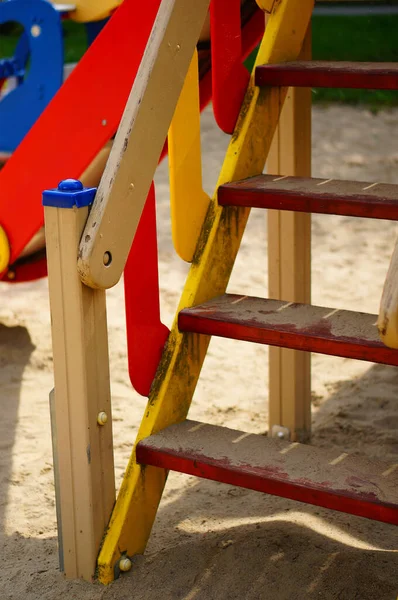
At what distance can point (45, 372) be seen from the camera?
3.89 m

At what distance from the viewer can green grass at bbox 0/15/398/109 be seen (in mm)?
9508

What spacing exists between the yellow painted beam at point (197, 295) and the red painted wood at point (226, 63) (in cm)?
4

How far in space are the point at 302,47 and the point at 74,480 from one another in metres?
1.45

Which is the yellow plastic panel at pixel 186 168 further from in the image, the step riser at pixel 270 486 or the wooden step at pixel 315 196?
the step riser at pixel 270 486

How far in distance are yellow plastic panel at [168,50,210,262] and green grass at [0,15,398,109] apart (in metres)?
7.08

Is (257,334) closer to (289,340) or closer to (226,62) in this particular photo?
(289,340)

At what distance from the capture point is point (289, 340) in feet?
6.93

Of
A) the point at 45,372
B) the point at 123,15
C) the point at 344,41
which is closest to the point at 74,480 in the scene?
the point at 123,15

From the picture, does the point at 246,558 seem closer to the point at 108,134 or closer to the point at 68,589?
the point at 68,589

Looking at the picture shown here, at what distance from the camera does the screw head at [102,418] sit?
2170 millimetres

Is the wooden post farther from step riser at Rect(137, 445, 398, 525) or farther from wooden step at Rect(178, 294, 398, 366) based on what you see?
wooden step at Rect(178, 294, 398, 366)

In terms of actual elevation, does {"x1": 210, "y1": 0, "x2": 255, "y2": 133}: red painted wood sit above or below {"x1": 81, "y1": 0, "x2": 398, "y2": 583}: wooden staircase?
above

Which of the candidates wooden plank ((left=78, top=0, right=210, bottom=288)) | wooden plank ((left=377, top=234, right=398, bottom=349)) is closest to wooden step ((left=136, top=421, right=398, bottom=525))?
wooden plank ((left=78, top=0, right=210, bottom=288))

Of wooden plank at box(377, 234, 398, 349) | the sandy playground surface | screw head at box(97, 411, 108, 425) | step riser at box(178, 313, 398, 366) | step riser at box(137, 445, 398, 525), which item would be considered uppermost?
wooden plank at box(377, 234, 398, 349)
